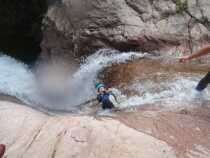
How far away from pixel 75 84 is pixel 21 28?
427cm

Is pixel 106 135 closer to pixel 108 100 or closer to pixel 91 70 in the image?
pixel 108 100

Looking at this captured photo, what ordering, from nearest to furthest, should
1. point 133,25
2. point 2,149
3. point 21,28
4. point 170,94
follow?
point 2,149 → point 170,94 → point 133,25 → point 21,28

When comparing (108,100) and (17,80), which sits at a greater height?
(108,100)

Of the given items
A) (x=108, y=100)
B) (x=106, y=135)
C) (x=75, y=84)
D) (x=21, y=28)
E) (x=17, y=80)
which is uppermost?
(x=106, y=135)

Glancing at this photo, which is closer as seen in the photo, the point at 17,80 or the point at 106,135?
the point at 106,135

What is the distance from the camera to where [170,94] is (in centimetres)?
486

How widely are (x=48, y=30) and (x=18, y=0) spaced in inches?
105

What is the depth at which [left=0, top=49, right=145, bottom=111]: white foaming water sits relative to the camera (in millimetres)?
6320

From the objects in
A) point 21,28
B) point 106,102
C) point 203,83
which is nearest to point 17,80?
point 21,28

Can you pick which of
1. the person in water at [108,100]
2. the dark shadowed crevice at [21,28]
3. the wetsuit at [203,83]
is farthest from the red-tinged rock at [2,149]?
the dark shadowed crevice at [21,28]

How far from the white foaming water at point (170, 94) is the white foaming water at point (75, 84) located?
3.72 ft

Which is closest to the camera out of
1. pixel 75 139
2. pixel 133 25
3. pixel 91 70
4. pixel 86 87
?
pixel 75 139

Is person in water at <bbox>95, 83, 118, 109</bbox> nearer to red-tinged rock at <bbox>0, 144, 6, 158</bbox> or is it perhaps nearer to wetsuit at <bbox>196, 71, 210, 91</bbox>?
wetsuit at <bbox>196, 71, 210, 91</bbox>

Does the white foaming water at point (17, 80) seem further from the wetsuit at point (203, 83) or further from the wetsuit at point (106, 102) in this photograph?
the wetsuit at point (203, 83)
